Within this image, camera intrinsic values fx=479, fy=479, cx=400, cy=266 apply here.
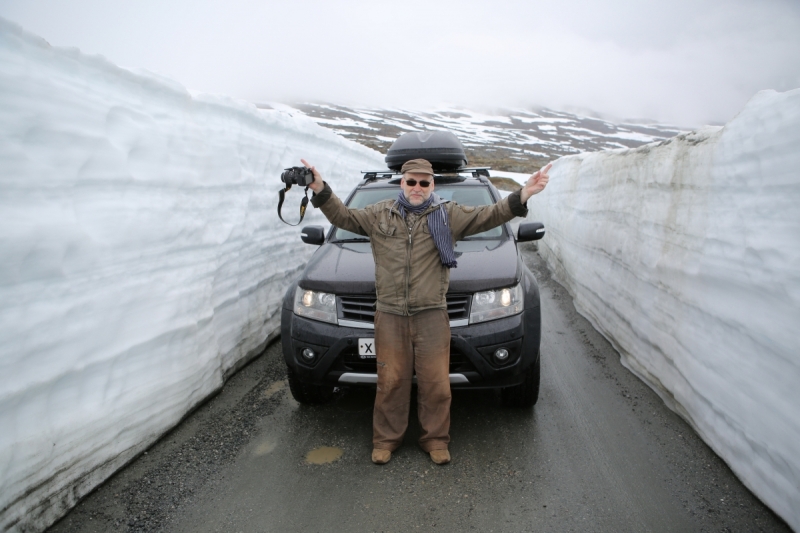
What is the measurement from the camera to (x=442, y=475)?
9.53 ft

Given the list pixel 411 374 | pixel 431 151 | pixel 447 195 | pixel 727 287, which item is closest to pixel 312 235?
pixel 447 195

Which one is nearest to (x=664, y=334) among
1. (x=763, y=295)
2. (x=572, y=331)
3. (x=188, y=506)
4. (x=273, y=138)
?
(x=763, y=295)

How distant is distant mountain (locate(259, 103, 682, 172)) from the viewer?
58781mm

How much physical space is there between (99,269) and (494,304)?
2509 mm

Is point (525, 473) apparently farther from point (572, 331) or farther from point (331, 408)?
point (572, 331)

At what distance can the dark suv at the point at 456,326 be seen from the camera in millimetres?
3164

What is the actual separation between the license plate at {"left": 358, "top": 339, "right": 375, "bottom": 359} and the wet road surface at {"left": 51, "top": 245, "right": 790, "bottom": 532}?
24.7 inches

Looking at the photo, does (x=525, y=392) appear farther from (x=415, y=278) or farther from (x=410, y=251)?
(x=410, y=251)

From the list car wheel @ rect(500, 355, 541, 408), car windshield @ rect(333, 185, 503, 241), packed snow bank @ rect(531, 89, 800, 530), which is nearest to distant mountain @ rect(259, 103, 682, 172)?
car windshield @ rect(333, 185, 503, 241)

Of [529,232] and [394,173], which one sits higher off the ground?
[394,173]

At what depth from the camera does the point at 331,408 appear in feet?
12.4

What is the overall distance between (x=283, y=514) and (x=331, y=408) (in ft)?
3.94

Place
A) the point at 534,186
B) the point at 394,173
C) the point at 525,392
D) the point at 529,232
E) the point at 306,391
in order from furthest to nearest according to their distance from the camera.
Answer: the point at 394,173 < the point at 529,232 < the point at 306,391 < the point at 525,392 < the point at 534,186

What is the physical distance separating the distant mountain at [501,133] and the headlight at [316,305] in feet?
131
